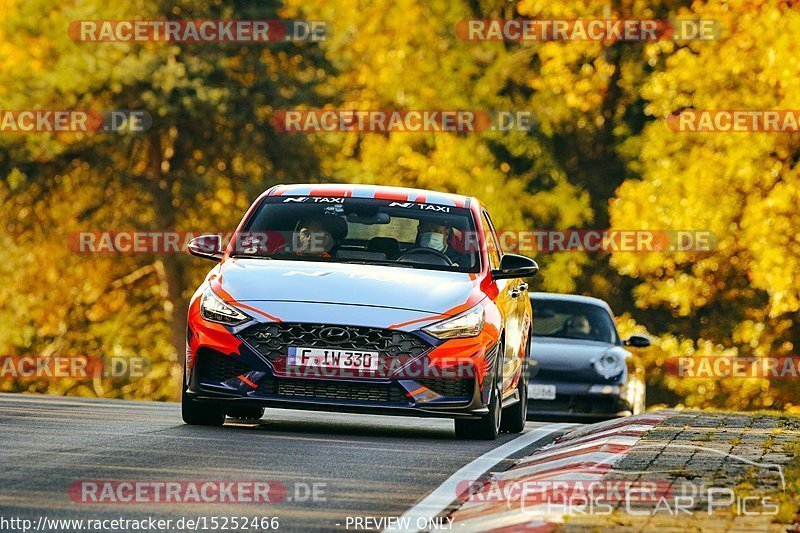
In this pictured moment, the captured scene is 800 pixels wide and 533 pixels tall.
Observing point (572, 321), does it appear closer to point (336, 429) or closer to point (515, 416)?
point (515, 416)

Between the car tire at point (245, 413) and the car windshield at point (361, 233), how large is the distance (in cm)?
139

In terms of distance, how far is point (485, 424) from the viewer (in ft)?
45.2

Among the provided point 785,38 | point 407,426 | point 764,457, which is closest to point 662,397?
point 785,38

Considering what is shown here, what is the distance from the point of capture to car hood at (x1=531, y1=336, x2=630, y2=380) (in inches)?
829

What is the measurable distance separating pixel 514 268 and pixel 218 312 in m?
2.63

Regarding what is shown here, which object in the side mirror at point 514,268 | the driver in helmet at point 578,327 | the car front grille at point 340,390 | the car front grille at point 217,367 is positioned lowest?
the car front grille at point 340,390

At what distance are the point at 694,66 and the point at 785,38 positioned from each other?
3.91m

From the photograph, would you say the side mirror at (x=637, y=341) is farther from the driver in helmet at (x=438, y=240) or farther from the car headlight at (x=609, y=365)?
the driver in helmet at (x=438, y=240)

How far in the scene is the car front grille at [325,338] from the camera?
12828 mm

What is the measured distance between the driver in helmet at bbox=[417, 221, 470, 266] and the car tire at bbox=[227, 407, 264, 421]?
6.50ft

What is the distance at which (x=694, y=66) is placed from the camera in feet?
116

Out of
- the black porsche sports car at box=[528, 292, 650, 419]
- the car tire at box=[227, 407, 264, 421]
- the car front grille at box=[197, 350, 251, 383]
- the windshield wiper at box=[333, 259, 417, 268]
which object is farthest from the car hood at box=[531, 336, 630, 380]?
the car front grille at box=[197, 350, 251, 383]

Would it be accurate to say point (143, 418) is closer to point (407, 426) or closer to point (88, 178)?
point (407, 426)

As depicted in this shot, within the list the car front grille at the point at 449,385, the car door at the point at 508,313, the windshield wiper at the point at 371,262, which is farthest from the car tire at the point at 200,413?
the car door at the point at 508,313
